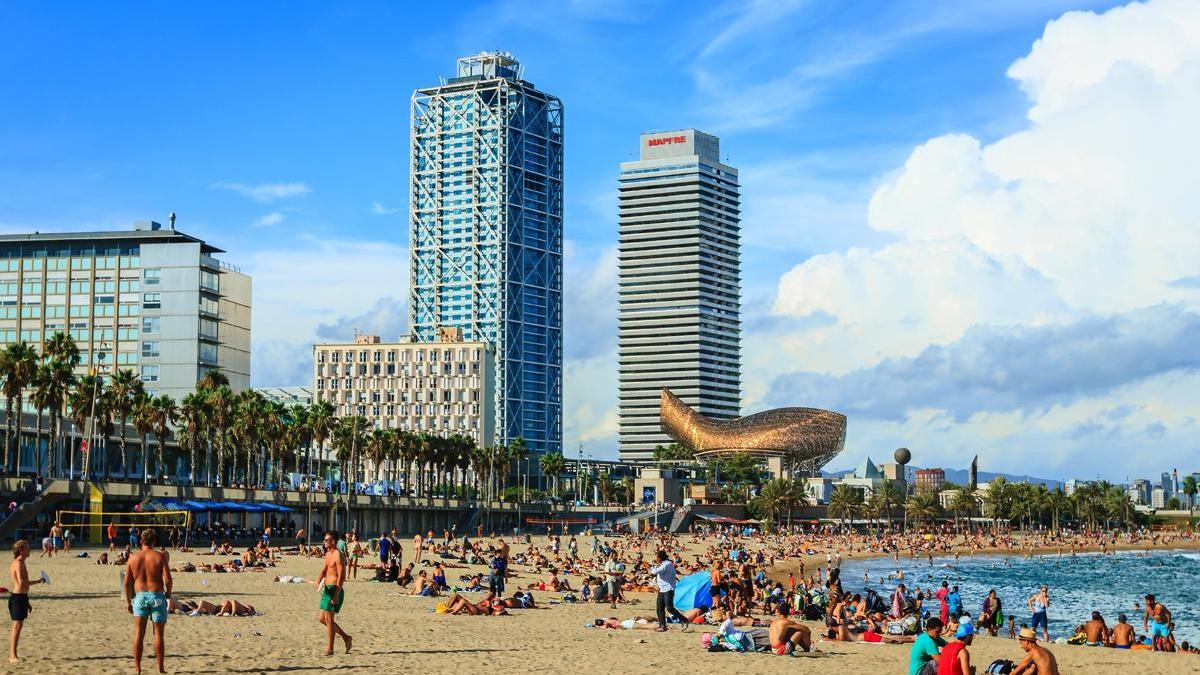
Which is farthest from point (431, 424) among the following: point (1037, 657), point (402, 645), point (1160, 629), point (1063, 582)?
point (1037, 657)

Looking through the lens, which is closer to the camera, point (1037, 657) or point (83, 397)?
point (1037, 657)

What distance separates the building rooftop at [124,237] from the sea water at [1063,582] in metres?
77.0

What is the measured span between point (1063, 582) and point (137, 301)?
93161 millimetres

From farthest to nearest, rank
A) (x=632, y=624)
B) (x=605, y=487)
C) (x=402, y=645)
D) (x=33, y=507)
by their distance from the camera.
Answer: (x=605, y=487)
(x=33, y=507)
(x=632, y=624)
(x=402, y=645)

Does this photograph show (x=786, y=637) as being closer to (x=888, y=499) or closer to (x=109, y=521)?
(x=109, y=521)

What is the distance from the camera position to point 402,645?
2069 cm

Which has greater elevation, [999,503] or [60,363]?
[60,363]

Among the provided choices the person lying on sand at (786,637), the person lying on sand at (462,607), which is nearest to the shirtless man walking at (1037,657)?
the person lying on sand at (786,637)

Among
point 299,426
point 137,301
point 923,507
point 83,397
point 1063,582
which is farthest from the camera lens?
point 923,507

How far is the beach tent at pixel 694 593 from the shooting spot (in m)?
29.3

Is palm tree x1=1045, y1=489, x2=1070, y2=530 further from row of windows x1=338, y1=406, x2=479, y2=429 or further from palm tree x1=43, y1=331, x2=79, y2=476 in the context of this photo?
palm tree x1=43, y1=331, x2=79, y2=476

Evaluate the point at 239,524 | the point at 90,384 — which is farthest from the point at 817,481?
the point at 90,384

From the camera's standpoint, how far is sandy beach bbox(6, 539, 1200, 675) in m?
17.9

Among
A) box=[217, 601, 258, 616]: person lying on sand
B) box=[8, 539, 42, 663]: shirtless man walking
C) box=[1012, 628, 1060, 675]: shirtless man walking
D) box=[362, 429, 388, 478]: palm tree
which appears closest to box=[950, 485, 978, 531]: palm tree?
box=[362, 429, 388, 478]: palm tree
